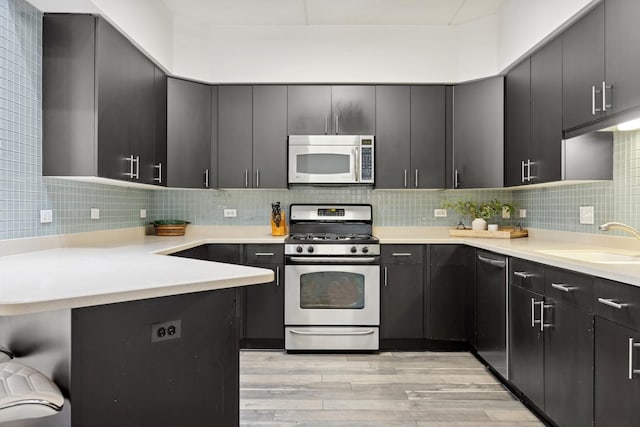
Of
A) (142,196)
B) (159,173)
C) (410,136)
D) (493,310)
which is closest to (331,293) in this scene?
(493,310)

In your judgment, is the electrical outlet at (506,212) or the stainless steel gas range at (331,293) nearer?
the stainless steel gas range at (331,293)

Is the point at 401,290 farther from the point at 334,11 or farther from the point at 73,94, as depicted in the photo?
the point at 73,94

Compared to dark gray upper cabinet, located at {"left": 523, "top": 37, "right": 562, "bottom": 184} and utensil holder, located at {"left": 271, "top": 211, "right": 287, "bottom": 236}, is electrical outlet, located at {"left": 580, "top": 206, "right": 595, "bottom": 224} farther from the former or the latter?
utensil holder, located at {"left": 271, "top": 211, "right": 287, "bottom": 236}

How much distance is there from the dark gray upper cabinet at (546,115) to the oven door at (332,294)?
52.2 inches

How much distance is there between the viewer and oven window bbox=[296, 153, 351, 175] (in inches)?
145

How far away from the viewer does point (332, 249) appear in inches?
137

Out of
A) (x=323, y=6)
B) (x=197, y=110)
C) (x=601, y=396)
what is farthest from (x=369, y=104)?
(x=601, y=396)

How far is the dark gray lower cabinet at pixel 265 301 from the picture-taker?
11.5ft

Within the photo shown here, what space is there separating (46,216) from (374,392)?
2.08 m

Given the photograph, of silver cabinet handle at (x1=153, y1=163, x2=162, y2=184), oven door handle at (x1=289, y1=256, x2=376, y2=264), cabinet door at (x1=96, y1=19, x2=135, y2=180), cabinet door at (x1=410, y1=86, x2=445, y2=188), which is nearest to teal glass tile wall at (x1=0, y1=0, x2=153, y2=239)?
cabinet door at (x1=96, y1=19, x2=135, y2=180)

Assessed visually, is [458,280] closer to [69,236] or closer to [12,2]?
[69,236]

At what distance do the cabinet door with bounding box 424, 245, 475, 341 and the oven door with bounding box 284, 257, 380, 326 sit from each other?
1.40ft

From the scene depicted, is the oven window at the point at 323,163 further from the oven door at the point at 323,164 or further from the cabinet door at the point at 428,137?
the cabinet door at the point at 428,137

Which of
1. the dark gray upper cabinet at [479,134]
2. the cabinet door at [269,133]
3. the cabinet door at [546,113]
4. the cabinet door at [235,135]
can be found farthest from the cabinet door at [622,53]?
the cabinet door at [235,135]
